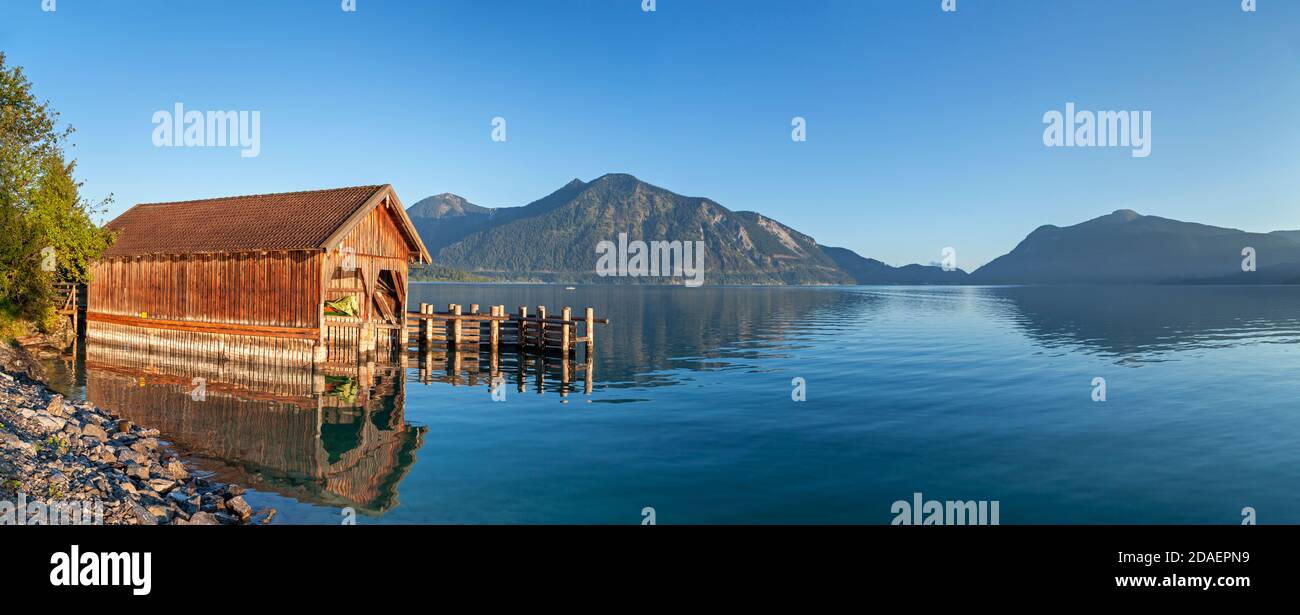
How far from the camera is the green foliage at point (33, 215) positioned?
1292 inches

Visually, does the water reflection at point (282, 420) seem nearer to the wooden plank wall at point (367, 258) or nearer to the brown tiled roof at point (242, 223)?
the wooden plank wall at point (367, 258)

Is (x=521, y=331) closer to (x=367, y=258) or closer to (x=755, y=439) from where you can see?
(x=367, y=258)

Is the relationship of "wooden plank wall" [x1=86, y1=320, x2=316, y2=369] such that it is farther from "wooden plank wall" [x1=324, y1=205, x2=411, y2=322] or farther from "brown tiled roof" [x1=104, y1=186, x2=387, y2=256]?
"brown tiled roof" [x1=104, y1=186, x2=387, y2=256]

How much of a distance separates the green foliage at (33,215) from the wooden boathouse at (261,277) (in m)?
2.14

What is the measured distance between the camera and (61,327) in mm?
40844

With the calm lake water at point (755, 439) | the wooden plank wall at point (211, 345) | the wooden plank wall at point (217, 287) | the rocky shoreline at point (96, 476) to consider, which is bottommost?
the calm lake water at point (755, 439)

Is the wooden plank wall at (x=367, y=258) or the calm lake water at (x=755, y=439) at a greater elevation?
the wooden plank wall at (x=367, y=258)

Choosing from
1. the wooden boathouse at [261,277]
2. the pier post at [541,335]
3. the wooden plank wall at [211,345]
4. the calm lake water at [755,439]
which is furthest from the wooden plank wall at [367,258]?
the pier post at [541,335]

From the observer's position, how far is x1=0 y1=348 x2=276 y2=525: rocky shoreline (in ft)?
34.6

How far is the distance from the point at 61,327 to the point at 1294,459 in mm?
57332

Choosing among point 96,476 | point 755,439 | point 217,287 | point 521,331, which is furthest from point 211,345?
point 755,439
